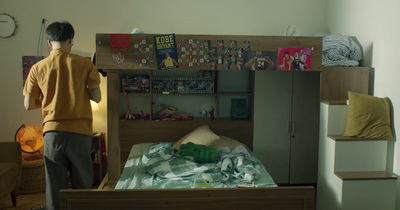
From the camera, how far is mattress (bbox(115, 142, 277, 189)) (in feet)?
8.94

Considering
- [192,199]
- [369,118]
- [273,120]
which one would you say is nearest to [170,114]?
[273,120]

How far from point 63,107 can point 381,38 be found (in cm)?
283

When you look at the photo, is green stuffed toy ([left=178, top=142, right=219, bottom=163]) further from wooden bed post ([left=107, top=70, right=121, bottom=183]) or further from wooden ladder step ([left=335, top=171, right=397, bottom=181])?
wooden ladder step ([left=335, top=171, right=397, bottom=181])

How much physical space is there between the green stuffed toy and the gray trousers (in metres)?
1.06

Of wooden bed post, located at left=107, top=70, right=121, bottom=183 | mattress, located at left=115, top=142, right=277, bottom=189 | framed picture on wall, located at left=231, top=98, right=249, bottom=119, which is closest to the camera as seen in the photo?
Answer: mattress, located at left=115, top=142, right=277, bottom=189

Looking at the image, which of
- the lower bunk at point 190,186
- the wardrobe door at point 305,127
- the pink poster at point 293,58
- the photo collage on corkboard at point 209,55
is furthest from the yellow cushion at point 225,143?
the pink poster at point 293,58

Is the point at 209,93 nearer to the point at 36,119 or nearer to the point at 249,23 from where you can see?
the point at 249,23

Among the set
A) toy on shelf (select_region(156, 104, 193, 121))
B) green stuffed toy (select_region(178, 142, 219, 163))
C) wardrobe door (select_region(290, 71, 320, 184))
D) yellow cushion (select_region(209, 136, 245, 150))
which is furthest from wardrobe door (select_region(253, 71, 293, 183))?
green stuffed toy (select_region(178, 142, 219, 163))

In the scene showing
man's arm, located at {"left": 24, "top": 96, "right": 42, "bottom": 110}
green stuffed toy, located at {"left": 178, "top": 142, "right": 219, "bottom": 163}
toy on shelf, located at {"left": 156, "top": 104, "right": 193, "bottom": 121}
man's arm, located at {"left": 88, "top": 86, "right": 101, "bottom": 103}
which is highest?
man's arm, located at {"left": 88, "top": 86, "right": 101, "bottom": 103}

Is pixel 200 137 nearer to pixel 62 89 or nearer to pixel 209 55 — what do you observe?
pixel 209 55

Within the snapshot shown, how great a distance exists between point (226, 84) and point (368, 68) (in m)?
1.59

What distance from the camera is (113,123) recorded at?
10.6 ft

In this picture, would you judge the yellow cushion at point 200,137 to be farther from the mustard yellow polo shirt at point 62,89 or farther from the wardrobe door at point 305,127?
the mustard yellow polo shirt at point 62,89

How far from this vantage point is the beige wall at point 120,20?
13.4 feet
